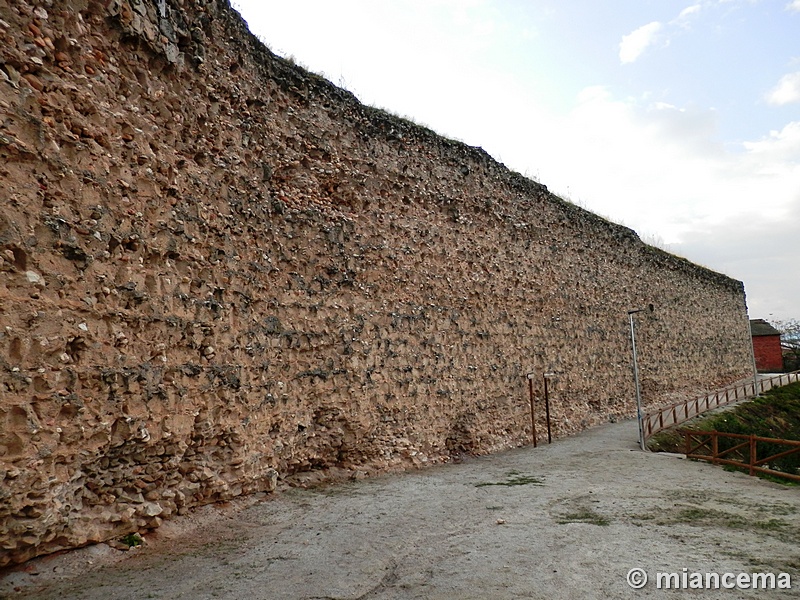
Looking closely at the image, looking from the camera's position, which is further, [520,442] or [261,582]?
[520,442]

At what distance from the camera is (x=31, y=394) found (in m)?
4.57

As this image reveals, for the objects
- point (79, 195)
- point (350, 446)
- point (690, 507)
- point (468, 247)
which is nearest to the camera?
point (79, 195)

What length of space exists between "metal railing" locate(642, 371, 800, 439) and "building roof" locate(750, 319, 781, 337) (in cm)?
1145

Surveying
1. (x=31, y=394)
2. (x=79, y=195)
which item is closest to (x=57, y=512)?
(x=31, y=394)

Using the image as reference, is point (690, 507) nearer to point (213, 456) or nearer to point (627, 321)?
point (213, 456)

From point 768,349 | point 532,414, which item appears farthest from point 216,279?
point 768,349

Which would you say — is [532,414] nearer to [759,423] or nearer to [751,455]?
[751,455]

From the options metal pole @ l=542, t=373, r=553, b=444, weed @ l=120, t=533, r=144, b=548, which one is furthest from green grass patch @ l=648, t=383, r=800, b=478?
weed @ l=120, t=533, r=144, b=548

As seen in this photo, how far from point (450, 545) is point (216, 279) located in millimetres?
4004

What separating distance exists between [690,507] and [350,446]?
4.75 metres

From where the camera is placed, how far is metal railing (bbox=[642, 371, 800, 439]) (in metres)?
15.5

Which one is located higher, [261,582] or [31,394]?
[31,394]

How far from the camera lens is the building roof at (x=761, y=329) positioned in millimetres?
41688

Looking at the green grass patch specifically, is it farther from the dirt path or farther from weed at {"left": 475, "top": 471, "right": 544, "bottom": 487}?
the dirt path
